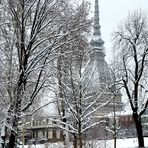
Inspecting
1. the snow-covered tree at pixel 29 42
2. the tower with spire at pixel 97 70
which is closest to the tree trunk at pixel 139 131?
the tower with spire at pixel 97 70

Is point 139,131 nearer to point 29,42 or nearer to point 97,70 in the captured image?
point 97,70

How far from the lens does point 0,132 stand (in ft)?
80.6

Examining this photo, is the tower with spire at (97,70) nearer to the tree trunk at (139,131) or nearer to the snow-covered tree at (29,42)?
the snow-covered tree at (29,42)

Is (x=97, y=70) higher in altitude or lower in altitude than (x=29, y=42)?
higher

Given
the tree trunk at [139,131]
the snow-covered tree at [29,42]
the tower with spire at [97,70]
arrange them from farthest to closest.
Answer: the tree trunk at [139,131] → the tower with spire at [97,70] → the snow-covered tree at [29,42]

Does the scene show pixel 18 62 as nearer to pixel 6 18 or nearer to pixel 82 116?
pixel 6 18

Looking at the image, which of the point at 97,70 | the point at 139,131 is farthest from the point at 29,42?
the point at 139,131

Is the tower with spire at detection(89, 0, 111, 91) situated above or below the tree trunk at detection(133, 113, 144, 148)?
above

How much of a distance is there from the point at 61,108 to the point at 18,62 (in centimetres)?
770

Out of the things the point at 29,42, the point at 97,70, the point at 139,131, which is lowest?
the point at 139,131

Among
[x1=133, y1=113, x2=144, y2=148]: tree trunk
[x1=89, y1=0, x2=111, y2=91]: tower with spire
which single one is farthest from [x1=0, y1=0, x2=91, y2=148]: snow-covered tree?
[x1=133, y1=113, x2=144, y2=148]: tree trunk

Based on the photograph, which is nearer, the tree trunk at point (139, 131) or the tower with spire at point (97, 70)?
the tower with spire at point (97, 70)

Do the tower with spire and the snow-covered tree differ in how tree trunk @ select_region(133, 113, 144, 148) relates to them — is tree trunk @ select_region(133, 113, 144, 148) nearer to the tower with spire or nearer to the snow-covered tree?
the tower with spire

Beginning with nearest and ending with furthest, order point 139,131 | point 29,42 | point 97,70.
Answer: point 29,42, point 97,70, point 139,131
